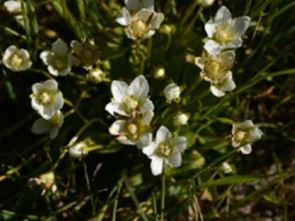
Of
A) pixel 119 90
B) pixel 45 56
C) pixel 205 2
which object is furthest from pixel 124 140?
pixel 205 2

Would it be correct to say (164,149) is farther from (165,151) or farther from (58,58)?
(58,58)

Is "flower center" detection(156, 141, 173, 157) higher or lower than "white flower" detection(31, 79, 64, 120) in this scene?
lower

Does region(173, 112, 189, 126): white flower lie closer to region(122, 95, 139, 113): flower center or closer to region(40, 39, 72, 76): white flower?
region(122, 95, 139, 113): flower center

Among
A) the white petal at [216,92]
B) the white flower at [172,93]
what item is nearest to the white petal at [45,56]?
the white flower at [172,93]

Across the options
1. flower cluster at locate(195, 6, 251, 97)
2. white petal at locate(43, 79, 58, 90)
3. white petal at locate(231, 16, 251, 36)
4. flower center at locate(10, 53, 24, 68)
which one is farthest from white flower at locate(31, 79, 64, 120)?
white petal at locate(231, 16, 251, 36)

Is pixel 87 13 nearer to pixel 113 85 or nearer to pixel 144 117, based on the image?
pixel 113 85

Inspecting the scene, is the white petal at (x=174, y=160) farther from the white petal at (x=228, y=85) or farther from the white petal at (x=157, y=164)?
the white petal at (x=228, y=85)

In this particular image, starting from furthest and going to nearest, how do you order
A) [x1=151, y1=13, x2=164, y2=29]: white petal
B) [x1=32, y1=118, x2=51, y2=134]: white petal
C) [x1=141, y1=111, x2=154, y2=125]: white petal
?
[x1=32, y1=118, x2=51, y2=134]: white petal → [x1=151, y1=13, x2=164, y2=29]: white petal → [x1=141, y1=111, x2=154, y2=125]: white petal

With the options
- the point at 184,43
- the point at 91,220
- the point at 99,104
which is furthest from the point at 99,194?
the point at 184,43
